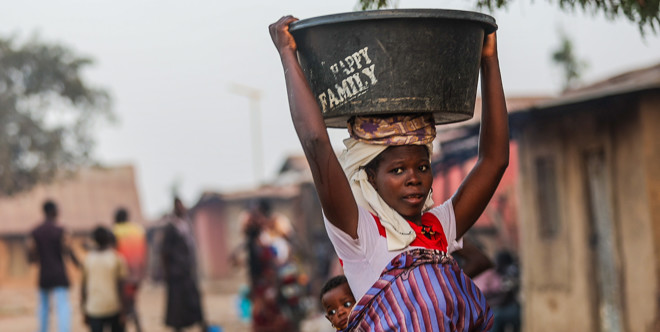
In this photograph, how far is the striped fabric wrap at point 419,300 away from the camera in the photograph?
8.21 ft

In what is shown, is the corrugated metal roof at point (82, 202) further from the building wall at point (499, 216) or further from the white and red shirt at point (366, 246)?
the white and red shirt at point (366, 246)

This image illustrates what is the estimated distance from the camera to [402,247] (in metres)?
2.59

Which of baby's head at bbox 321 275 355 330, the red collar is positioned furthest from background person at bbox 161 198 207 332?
the red collar

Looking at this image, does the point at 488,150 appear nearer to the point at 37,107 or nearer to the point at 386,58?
the point at 386,58

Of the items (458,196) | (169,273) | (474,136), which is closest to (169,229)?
(169,273)

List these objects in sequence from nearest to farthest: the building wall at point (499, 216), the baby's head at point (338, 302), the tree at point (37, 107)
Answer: the baby's head at point (338, 302)
the building wall at point (499, 216)
the tree at point (37, 107)

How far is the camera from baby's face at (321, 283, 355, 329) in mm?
3279

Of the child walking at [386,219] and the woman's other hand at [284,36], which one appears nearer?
the child walking at [386,219]

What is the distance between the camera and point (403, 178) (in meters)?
2.62

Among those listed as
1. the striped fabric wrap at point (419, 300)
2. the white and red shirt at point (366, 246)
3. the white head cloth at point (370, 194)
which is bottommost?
the striped fabric wrap at point (419, 300)

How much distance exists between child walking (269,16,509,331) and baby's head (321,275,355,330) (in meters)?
0.61

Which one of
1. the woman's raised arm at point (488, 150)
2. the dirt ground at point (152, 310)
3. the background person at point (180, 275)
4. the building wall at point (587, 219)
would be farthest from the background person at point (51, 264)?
the woman's raised arm at point (488, 150)

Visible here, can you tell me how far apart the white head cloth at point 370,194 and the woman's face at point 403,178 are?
0.08ft

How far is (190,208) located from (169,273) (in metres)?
26.4
